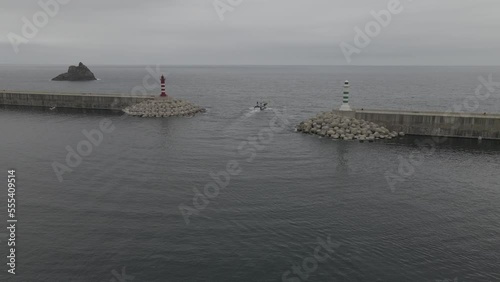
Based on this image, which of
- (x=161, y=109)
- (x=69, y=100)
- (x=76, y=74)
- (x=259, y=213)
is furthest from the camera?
(x=76, y=74)

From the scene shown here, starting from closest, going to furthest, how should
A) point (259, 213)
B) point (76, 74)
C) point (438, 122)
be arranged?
1. point (259, 213)
2. point (438, 122)
3. point (76, 74)

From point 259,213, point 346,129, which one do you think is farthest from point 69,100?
point 259,213

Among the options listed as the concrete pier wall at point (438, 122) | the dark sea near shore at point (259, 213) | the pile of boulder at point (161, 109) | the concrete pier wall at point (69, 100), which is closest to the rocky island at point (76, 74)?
the concrete pier wall at point (69, 100)

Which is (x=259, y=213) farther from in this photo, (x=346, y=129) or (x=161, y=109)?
(x=161, y=109)

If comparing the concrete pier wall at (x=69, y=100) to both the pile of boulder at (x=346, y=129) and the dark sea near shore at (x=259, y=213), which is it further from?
the pile of boulder at (x=346, y=129)

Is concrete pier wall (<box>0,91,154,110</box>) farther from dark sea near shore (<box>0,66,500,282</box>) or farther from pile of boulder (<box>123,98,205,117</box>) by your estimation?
dark sea near shore (<box>0,66,500,282</box>)

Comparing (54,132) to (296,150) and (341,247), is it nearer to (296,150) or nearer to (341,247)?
(296,150)
